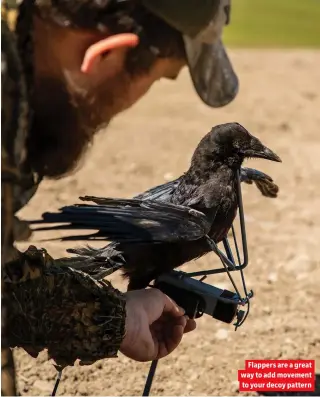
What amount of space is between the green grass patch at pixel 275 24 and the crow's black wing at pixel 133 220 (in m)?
4.07

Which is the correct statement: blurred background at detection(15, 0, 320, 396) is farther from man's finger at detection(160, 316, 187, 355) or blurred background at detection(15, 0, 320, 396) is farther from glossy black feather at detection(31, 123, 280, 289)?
man's finger at detection(160, 316, 187, 355)

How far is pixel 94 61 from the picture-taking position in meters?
1.11

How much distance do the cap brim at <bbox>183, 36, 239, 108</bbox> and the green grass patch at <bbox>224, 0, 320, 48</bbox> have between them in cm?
421

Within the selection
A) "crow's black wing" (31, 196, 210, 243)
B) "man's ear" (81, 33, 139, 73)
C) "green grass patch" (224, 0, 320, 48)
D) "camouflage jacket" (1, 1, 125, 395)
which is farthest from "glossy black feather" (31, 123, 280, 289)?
"green grass patch" (224, 0, 320, 48)

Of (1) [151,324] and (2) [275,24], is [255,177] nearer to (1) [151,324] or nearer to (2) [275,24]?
(1) [151,324]

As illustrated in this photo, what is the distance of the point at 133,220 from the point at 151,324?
0.21 m

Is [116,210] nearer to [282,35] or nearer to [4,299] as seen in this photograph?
[4,299]

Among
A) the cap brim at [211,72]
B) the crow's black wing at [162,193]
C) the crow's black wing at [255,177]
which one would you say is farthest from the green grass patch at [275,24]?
the cap brim at [211,72]

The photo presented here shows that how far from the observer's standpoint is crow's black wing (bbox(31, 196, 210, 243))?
1.30m

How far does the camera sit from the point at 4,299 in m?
1.16

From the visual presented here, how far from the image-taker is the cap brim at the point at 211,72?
1175 mm

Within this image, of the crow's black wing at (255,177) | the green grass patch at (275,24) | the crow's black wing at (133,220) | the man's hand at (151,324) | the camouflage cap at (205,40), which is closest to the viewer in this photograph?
the camouflage cap at (205,40)

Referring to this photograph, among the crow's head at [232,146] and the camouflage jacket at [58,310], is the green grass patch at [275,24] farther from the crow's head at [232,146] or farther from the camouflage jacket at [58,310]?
the camouflage jacket at [58,310]

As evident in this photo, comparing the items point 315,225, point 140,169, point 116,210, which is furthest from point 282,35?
point 116,210
